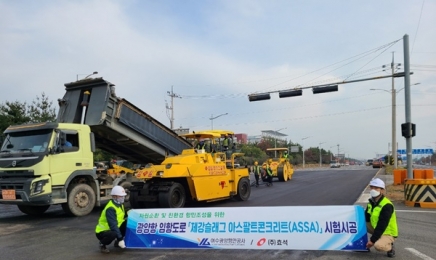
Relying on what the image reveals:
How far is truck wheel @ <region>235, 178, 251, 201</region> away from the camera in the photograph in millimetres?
14281

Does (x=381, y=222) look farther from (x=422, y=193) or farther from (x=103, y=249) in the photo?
(x=422, y=193)

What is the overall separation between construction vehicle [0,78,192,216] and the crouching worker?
4.41 m

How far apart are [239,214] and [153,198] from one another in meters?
5.47

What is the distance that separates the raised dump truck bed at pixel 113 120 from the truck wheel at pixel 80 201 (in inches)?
72.1

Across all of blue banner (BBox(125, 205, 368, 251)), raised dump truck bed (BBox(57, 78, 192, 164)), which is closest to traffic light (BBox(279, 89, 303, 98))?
raised dump truck bed (BBox(57, 78, 192, 164))

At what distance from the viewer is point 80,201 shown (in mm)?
11398

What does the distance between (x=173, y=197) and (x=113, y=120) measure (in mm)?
2937

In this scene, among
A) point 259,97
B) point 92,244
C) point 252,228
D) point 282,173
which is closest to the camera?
point 252,228

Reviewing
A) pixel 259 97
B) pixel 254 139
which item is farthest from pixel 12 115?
pixel 254 139

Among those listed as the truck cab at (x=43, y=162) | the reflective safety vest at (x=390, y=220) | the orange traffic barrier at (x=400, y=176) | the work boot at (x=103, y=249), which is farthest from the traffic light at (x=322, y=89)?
the work boot at (x=103, y=249)

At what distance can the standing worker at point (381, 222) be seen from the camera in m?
5.82

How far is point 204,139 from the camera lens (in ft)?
46.3

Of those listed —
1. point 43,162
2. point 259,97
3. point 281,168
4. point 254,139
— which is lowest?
point 281,168

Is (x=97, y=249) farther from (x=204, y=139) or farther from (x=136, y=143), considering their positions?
(x=204, y=139)
